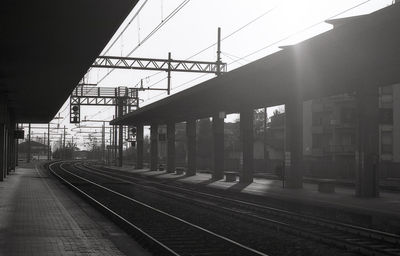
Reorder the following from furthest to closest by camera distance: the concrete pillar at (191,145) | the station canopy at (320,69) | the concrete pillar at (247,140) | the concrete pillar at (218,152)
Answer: the concrete pillar at (191,145)
the concrete pillar at (218,152)
the concrete pillar at (247,140)
the station canopy at (320,69)

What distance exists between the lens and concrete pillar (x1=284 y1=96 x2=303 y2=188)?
2598 cm

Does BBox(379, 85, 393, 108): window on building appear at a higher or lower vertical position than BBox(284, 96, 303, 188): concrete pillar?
higher

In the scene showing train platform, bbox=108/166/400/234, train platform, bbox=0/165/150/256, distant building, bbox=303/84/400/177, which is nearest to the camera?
train platform, bbox=0/165/150/256

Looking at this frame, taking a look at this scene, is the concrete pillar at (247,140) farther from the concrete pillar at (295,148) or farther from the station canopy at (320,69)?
the concrete pillar at (295,148)

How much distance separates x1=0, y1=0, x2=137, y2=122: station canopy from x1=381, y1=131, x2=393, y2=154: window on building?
1533 inches

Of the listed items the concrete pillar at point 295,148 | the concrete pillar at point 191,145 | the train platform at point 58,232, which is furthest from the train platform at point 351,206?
the concrete pillar at point 191,145

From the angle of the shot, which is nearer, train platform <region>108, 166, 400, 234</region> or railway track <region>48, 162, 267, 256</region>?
railway track <region>48, 162, 267, 256</region>

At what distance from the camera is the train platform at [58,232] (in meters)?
9.72

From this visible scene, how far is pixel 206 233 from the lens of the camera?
1220 centimetres

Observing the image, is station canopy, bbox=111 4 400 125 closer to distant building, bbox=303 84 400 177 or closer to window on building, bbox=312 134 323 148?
distant building, bbox=303 84 400 177

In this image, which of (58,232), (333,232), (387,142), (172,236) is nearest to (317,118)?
(387,142)

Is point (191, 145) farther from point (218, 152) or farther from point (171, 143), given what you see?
point (218, 152)

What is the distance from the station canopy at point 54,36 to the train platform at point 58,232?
14.4 ft


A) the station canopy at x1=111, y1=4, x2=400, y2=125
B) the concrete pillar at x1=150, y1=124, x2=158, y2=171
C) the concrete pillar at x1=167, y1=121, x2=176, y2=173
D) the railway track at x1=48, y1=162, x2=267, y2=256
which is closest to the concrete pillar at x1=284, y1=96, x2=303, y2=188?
the station canopy at x1=111, y1=4, x2=400, y2=125
